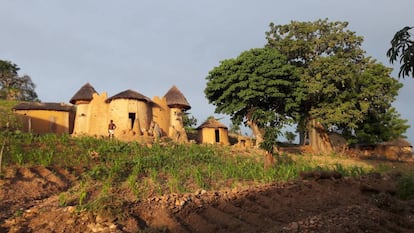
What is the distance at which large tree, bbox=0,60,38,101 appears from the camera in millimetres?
39094

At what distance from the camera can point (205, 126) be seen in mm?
25688

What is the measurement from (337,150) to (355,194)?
63.0 ft

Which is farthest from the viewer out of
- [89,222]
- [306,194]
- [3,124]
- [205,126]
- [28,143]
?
[205,126]

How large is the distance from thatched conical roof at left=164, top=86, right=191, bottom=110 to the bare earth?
50.4ft

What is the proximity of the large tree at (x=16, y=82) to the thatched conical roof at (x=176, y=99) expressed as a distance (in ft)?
66.1

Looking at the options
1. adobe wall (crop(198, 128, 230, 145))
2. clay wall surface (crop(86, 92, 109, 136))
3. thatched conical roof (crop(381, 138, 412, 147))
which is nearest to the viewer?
clay wall surface (crop(86, 92, 109, 136))

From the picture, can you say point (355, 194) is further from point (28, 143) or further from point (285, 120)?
point (285, 120)

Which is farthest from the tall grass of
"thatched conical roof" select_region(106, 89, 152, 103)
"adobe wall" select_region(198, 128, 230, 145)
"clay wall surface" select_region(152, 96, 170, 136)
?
"adobe wall" select_region(198, 128, 230, 145)

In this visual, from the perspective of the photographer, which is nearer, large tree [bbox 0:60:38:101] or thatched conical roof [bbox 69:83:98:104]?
thatched conical roof [bbox 69:83:98:104]

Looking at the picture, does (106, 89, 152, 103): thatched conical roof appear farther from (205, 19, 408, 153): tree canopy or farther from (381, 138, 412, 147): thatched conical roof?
(381, 138, 412, 147): thatched conical roof

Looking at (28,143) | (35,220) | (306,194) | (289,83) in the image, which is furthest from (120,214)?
(289,83)

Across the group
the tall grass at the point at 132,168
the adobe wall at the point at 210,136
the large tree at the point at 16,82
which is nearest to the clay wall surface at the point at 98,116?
the adobe wall at the point at 210,136

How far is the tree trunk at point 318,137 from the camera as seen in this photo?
25656 mm

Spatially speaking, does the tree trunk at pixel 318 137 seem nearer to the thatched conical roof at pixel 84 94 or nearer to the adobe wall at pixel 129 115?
the adobe wall at pixel 129 115
